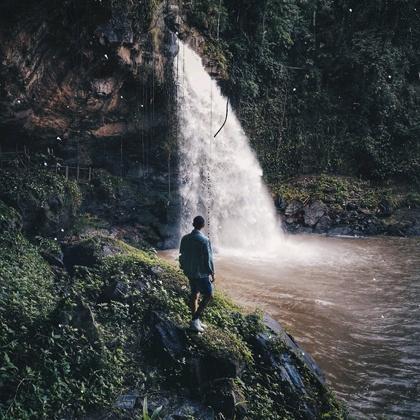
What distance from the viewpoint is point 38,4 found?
880 cm

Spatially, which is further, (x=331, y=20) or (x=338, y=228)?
(x=331, y=20)

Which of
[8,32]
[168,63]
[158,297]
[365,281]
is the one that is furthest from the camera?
[168,63]

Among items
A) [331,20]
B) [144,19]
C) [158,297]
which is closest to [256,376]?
[158,297]

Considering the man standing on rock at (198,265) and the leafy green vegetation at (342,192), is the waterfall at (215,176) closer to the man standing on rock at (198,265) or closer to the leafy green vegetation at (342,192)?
the leafy green vegetation at (342,192)

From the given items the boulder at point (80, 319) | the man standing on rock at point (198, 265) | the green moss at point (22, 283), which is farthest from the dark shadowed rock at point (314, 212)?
the boulder at point (80, 319)

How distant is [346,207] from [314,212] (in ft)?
4.55

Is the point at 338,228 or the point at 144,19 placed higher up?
the point at 144,19

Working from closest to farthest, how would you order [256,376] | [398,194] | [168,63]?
[256,376] < [168,63] < [398,194]

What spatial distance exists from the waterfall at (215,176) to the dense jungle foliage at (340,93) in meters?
2.75

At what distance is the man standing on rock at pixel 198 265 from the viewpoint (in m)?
5.72

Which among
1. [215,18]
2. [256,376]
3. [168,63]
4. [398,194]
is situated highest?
[215,18]

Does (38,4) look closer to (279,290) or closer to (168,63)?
(168,63)

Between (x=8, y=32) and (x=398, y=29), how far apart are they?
18.4 m

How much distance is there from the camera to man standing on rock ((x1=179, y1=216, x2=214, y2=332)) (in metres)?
5.72
